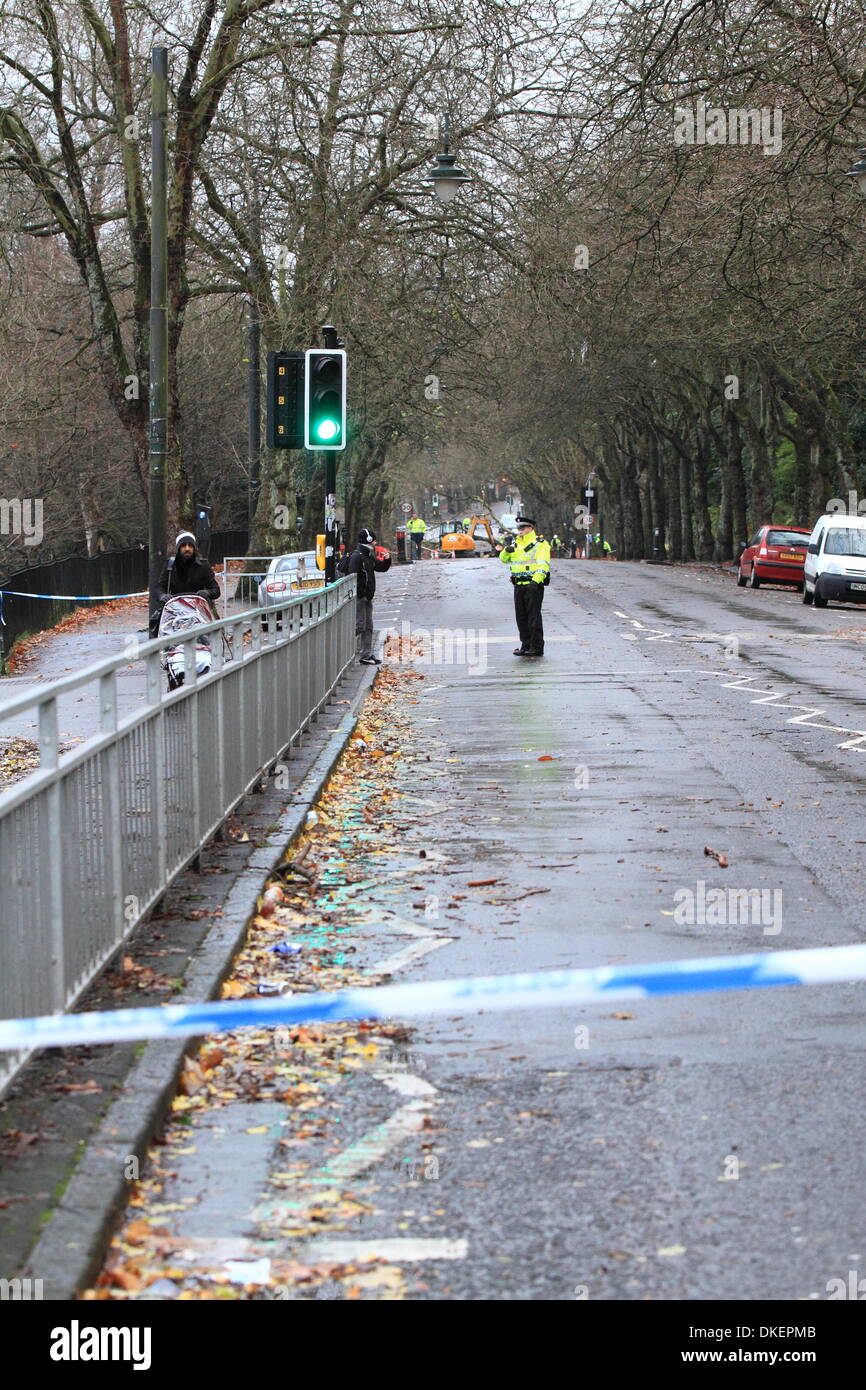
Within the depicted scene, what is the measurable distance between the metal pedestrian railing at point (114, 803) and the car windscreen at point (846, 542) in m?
25.4

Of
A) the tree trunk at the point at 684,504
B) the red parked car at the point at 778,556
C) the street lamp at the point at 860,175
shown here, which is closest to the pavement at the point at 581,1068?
the street lamp at the point at 860,175

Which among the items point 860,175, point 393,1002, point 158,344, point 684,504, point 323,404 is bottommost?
point 393,1002

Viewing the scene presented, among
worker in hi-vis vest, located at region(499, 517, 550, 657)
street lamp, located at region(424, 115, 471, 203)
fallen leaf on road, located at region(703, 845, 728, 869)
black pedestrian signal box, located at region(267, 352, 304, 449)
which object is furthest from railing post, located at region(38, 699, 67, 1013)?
street lamp, located at region(424, 115, 471, 203)

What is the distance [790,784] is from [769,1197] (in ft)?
26.5

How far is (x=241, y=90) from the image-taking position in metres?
25.7

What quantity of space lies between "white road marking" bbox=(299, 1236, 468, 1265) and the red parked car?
39.8 metres

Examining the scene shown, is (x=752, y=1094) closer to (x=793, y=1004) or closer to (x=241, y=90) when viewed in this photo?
(x=793, y=1004)

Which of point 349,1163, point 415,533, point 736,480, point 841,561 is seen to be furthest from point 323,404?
point 415,533

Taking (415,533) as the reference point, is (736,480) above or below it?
above

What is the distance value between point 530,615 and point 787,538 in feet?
69.0

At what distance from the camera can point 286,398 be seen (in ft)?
61.4

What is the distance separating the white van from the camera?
35906 mm

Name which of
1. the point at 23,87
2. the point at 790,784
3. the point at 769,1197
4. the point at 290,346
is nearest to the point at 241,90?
the point at 23,87

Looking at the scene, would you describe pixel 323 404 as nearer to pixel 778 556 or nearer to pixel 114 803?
pixel 114 803
